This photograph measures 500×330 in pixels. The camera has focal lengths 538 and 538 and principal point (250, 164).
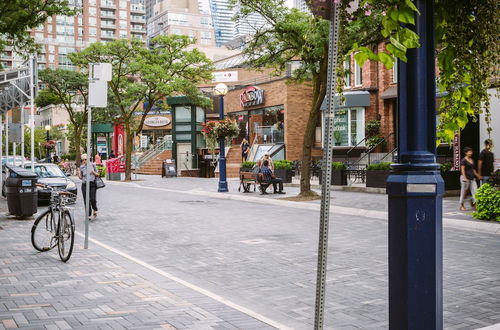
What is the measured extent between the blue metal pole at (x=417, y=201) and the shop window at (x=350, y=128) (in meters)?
30.9

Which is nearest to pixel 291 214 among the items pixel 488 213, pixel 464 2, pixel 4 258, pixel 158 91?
pixel 488 213

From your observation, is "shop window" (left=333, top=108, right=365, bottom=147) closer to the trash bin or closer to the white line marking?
the trash bin

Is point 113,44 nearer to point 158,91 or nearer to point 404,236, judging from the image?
point 158,91

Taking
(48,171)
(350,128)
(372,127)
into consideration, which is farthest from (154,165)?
(48,171)

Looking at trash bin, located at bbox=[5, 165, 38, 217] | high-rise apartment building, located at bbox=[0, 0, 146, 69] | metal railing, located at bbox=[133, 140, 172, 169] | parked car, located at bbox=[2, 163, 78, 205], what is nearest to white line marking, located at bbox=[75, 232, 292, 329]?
trash bin, located at bbox=[5, 165, 38, 217]

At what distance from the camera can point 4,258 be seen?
8.48 meters

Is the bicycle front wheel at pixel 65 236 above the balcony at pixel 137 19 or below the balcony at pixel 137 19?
below

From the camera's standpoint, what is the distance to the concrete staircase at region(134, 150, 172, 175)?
155ft

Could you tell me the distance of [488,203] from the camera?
39.8ft

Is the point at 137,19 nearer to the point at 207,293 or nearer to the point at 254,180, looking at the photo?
the point at 254,180

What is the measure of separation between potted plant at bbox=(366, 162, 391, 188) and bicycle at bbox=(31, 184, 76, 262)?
589 inches

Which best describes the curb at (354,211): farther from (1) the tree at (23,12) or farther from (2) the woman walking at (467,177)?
(1) the tree at (23,12)

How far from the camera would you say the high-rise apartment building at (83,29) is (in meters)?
128

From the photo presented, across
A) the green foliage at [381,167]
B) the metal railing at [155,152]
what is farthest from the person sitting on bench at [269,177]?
the metal railing at [155,152]
